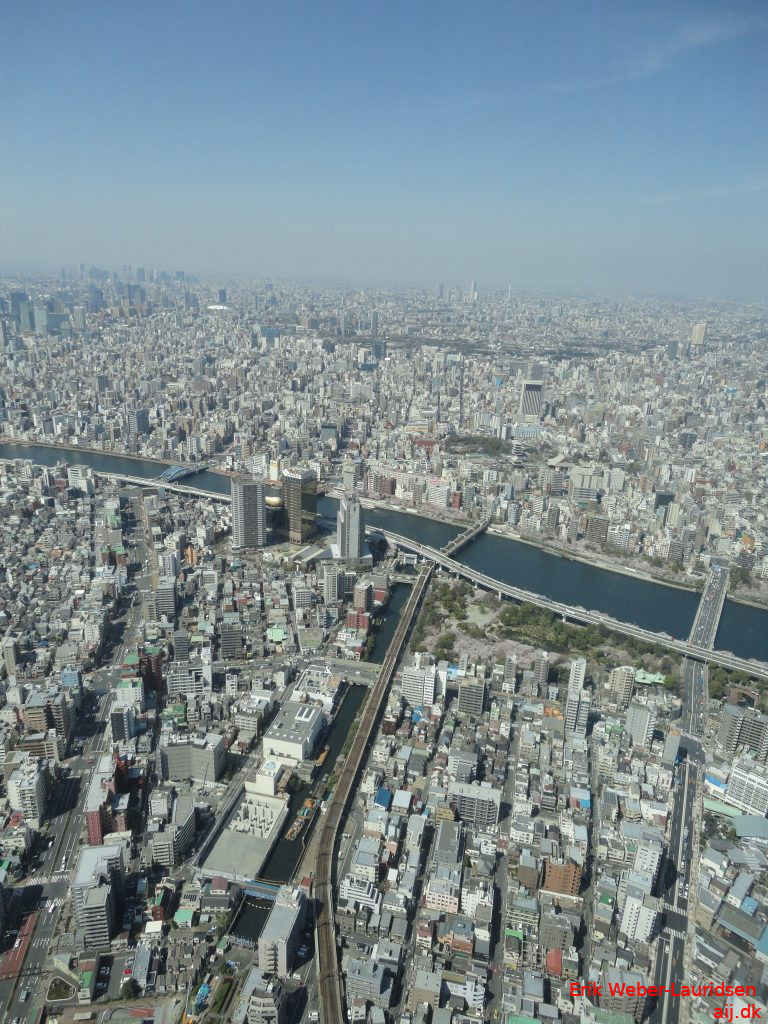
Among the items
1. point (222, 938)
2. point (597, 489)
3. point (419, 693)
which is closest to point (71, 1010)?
point (222, 938)

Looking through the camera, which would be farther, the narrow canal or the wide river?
the wide river

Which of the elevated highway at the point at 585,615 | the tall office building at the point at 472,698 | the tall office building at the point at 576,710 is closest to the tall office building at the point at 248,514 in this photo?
the elevated highway at the point at 585,615

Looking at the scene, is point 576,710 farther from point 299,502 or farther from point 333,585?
point 299,502

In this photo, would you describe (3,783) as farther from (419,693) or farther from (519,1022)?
(519,1022)

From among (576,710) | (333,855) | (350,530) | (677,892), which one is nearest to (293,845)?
(333,855)

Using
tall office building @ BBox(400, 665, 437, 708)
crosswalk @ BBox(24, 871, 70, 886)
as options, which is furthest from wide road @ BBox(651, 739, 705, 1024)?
crosswalk @ BBox(24, 871, 70, 886)

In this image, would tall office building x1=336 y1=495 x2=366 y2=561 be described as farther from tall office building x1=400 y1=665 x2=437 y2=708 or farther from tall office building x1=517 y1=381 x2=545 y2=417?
tall office building x1=517 y1=381 x2=545 y2=417
